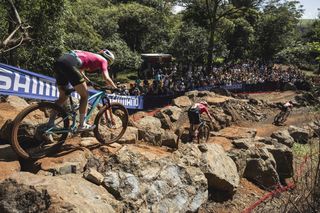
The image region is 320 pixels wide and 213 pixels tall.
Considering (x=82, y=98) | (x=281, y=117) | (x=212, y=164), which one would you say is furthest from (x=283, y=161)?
(x=281, y=117)

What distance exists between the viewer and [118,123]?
8.34 meters

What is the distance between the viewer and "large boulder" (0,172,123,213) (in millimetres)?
4840

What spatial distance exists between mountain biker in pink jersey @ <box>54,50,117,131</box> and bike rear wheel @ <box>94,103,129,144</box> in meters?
0.64

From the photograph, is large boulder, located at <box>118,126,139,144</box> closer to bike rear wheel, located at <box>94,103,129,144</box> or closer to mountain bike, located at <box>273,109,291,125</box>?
bike rear wheel, located at <box>94,103,129,144</box>

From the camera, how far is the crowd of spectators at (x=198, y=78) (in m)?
25.0

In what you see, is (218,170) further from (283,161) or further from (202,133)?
(202,133)

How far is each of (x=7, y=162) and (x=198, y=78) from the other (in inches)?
998

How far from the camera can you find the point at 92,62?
696 cm

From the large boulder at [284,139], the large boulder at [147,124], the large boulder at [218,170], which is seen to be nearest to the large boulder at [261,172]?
the large boulder at [218,170]

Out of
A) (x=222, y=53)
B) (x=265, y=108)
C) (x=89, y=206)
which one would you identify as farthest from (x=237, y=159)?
(x=222, y=53)

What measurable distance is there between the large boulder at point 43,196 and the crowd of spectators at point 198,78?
681 inches

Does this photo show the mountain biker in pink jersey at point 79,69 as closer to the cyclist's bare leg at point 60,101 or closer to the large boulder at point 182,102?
the cyclist's bare leg at point 60,101

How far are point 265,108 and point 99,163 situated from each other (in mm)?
23419

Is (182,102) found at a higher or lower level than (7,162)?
higher
